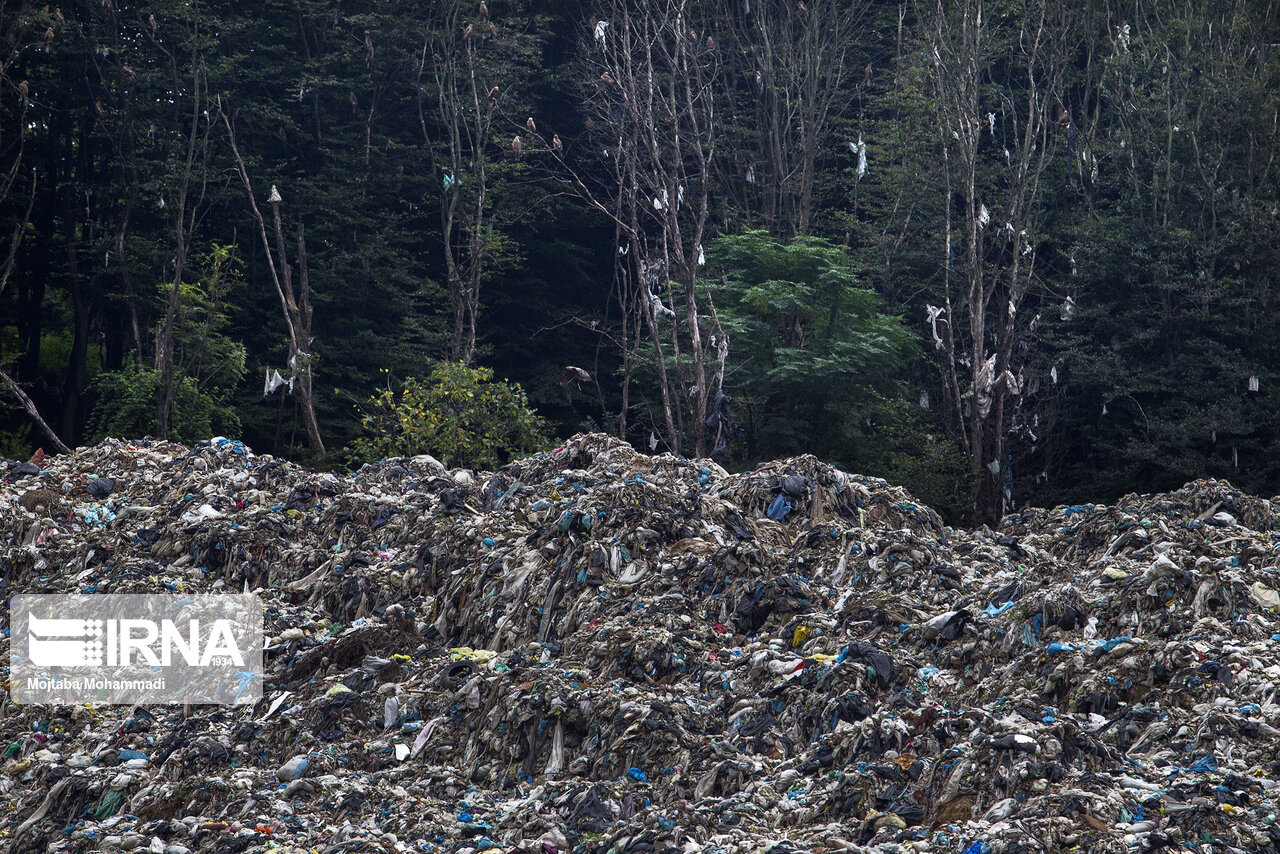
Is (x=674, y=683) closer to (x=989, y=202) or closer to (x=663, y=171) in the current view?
(x=663, y=171)

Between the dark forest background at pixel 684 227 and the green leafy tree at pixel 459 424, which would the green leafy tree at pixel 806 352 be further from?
the green leafy tree at pixel 459 424

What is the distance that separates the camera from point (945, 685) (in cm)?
508

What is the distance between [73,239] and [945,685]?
1616cm

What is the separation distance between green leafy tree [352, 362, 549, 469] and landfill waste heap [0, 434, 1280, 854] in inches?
217

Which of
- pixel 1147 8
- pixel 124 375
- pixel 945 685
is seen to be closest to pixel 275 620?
pixel 945 685

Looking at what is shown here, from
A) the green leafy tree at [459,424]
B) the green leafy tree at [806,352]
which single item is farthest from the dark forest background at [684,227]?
the green leafy tree at [459,424]

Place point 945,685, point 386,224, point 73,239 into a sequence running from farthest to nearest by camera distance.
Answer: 1. point 386,224
2. point 73,239
3. point 945,685

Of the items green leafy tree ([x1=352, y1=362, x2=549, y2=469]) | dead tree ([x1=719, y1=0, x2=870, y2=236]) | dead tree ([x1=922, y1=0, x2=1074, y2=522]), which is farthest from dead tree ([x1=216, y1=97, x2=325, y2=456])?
dead tree ([x1=922, y1=0, x2=1074, y2=522])

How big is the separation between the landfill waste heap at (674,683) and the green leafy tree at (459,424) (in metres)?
5.51

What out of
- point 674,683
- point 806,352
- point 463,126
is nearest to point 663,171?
point 806,352

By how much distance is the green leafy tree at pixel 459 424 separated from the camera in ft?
44.9

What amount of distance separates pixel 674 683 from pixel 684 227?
46.2 ft

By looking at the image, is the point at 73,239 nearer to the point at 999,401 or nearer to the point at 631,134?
the point at 631,134

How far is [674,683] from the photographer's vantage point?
5223 millimetres
